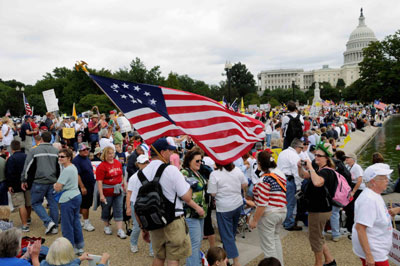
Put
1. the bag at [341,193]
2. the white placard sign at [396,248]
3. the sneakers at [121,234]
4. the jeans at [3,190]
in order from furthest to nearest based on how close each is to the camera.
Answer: the jeans at [3,190] → the sneakers at [121,234] → the bag at [341,193] → the white placard sign at [396,248]

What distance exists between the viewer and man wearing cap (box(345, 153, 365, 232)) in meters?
6.60

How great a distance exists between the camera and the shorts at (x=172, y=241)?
3758 millimetres

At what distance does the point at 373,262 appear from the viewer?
3459mm

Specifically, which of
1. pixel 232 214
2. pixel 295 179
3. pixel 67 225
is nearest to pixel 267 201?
pixel 232 214

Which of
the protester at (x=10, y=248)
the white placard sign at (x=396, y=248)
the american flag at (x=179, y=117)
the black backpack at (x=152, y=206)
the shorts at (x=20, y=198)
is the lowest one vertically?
the white placard sign at (x=396, y=248)

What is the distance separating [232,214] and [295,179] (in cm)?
237

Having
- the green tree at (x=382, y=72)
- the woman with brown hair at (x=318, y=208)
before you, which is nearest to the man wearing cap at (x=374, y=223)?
the woman with brown hair at (x=318, y=208)

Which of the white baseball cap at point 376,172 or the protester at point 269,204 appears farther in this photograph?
the protester at point 269,204

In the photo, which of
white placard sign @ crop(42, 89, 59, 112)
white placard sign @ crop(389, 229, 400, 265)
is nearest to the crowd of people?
white placard sign @ crop(389, 229, 400, 265)

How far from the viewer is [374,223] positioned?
3.51m

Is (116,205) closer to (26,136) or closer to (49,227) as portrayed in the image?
(49,227)

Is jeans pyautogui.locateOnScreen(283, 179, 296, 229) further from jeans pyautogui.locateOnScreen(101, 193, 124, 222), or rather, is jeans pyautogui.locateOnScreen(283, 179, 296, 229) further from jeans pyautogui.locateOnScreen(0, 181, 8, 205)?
jeans pyautogui.locateOnScreen(0, 181, 8, 205)

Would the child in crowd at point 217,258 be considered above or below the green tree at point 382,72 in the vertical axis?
below

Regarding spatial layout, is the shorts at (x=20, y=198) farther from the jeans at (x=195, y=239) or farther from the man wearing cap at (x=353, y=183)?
the man wearing cap at (x=353, y=183)
